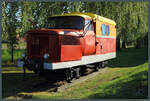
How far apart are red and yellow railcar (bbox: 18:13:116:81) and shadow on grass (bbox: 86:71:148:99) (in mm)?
2116

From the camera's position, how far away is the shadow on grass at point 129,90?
7.99m

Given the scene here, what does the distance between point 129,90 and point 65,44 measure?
11.1 ft

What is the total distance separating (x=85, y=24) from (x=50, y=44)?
2.53 meters

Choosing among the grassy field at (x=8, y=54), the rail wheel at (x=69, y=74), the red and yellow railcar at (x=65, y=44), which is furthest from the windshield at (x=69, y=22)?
the grassy field at (x=8, y=54)

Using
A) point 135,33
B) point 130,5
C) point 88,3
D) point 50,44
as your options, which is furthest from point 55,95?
point 135,33

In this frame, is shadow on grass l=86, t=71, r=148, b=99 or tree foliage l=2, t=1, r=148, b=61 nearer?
shadow on grass l=86, t=71, r=148, b=99

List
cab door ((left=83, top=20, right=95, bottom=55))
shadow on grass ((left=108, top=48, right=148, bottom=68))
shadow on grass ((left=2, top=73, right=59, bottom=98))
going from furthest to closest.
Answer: shadow on grass ((left=108, top=48, right=148, bottom=68)) → cab door ((left=83, top=20, right=95, bottom=55)) → shadow on grass ((left=2, top=73, right=59, bottom=98))

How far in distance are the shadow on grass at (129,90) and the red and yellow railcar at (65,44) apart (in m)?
2.12

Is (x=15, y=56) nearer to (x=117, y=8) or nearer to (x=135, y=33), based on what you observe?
(x=117, y=8)

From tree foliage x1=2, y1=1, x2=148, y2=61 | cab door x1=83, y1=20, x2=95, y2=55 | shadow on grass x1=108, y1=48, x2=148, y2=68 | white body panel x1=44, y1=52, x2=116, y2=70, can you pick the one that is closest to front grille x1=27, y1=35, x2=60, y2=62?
white body panel x1=44, y1=52, x2=116, y2=70

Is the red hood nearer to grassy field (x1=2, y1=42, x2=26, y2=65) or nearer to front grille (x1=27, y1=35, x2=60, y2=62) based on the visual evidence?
front grille (x1=27, y1=35, x2=60, y2=62)

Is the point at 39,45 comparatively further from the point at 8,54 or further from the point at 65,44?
the point at 8,54


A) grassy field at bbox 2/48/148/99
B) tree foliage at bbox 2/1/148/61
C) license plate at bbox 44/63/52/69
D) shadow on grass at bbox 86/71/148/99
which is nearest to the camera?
shadow on grass at bbox 86/71/148/99

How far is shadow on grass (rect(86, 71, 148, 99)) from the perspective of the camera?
7988mm
